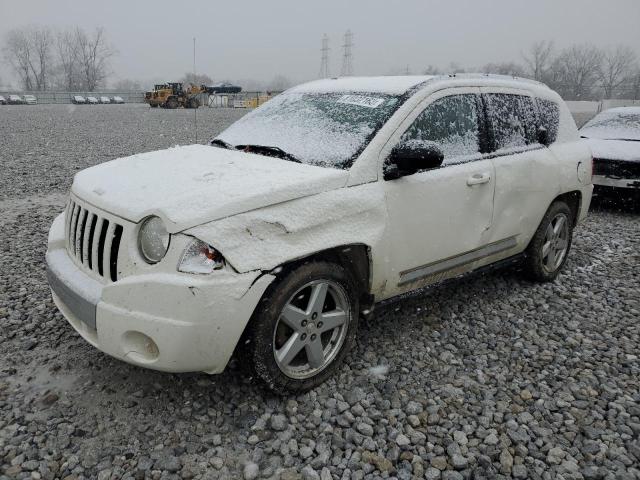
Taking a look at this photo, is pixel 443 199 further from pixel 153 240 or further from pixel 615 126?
pixel 615 126

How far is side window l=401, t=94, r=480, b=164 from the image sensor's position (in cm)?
328

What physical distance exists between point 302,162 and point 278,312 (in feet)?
3.17

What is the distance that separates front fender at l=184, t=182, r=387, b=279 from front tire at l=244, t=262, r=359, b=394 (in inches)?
5.8

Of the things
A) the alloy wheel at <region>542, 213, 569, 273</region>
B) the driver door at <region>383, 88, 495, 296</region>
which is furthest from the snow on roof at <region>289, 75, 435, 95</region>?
the alloy wheel at <region>542, 213, 569, 273</region>

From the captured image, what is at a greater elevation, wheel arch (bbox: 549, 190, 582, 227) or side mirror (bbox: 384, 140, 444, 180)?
side mirror (bbox: 384, 140, 444, 180)

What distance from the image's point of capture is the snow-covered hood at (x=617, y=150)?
23.5ft

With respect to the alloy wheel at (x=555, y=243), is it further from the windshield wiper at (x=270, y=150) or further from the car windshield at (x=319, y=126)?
the windshield wiper at (x=270, y=150)

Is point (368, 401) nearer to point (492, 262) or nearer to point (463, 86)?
point (492, 262)

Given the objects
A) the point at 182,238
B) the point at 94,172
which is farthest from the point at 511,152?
the point at 94,172

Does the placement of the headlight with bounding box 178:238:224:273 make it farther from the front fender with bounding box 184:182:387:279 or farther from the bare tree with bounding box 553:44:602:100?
the bare tree with bounding box 553:44:602:100

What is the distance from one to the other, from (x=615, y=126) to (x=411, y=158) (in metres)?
6.96

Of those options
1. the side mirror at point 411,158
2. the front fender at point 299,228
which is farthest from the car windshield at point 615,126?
the front fender at point 299,228

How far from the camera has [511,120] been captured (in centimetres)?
396

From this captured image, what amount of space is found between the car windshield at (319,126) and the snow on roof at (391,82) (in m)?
0.08
